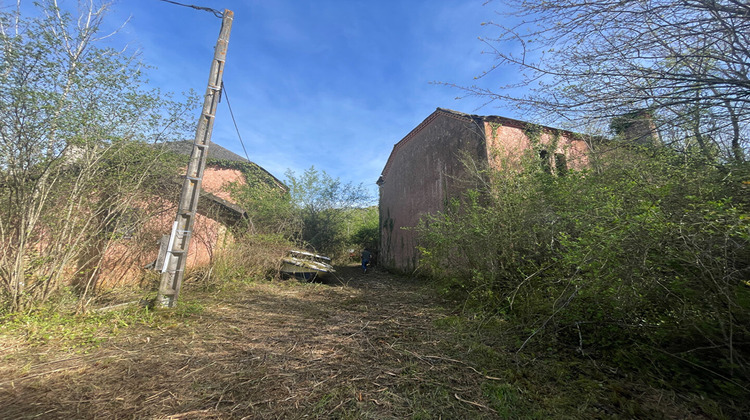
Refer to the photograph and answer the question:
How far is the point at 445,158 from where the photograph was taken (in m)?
9.24

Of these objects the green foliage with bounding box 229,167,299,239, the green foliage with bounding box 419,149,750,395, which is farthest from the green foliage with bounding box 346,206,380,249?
the green foliage with bounding box 419,149,750,395

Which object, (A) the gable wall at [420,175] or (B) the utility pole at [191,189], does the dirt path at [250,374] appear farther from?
(A) the gable wall at [420,175]

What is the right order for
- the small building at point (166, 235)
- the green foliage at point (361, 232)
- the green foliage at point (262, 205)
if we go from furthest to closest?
the green foliage at point (361, 232), the green foliage at point (262, 205), the small building at point (166, 235)

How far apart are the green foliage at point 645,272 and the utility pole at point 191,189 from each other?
483 centimetres

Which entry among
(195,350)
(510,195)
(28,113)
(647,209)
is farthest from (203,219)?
(647,209)

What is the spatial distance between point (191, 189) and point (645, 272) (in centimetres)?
592

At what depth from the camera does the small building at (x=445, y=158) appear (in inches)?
297

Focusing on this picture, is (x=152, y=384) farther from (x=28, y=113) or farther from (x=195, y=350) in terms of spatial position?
(x=28, y=113)

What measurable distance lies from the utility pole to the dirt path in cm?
58

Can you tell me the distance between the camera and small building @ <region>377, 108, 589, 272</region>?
7.55 meters

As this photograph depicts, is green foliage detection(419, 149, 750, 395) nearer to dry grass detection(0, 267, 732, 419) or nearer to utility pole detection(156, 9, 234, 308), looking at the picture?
dry grass detection(0, 267, 732, 419)

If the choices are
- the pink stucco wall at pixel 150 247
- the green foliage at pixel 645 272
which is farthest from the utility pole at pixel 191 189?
the green foliage at pixel 645 272

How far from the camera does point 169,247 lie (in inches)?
167

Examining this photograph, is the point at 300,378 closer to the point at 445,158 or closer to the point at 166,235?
the point at 166,235
